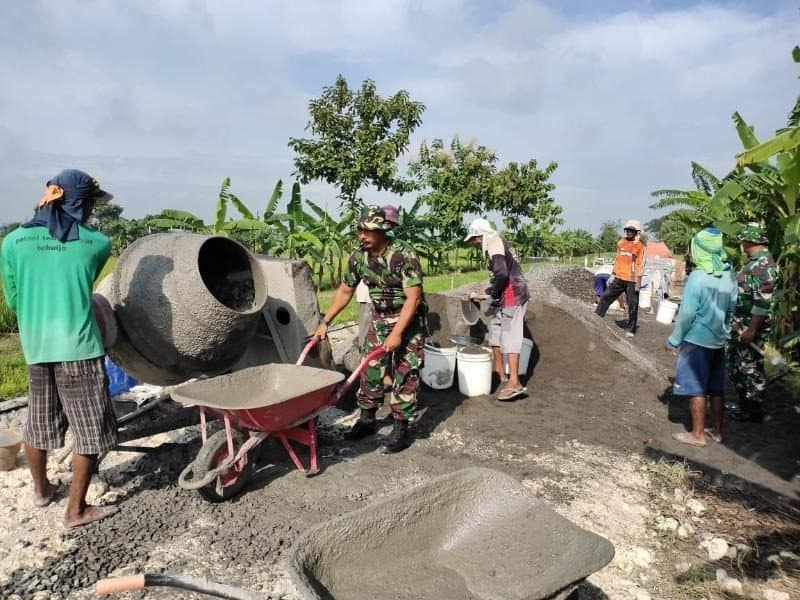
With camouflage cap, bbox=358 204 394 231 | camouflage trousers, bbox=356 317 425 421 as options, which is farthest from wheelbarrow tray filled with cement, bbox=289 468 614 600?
camouflage cap, bbox=358 204 394 231

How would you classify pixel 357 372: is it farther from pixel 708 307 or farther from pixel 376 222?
pixel 708 307

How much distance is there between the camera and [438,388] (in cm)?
629

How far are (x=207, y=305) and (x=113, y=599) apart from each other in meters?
1.90

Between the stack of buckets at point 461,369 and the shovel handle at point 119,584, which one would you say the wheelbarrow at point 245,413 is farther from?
the stack of buckets at point 461,369

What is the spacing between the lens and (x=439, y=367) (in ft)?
20.4

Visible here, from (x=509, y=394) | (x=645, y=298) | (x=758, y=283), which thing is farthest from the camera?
(x=645, y=298)

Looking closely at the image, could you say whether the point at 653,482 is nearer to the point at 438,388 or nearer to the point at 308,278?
the point at 438,388

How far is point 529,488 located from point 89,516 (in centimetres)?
282

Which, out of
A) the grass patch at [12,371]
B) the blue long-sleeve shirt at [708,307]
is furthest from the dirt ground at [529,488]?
the grass patch at [12,371]

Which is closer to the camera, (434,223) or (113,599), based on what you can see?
(113,599)

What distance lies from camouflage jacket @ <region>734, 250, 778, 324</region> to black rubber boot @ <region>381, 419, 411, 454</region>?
3.24 metres

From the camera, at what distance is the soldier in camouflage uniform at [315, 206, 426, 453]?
14.4 feet

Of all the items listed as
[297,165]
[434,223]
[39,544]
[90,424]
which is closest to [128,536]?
A: [39,544]

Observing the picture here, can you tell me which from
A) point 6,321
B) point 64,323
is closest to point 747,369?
point 64,323
